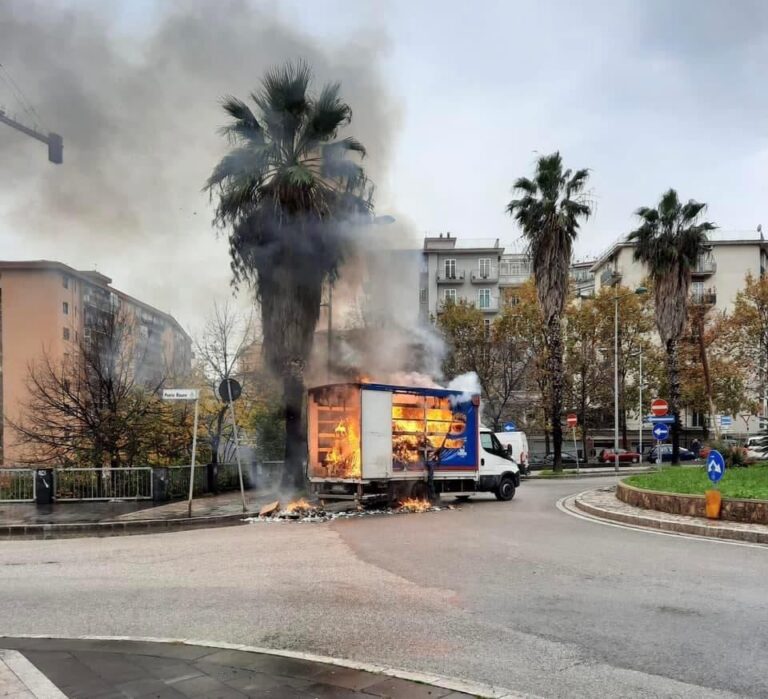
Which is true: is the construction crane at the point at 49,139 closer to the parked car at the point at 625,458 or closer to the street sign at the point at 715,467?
the street sign at the point at 715,467

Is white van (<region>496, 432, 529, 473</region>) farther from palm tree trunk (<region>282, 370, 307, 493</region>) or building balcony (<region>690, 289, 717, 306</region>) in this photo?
building balcony (<region>690, 289, 717, 306</region>)

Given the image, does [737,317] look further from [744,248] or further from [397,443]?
[397,443]

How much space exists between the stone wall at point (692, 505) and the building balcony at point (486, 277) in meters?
47.5

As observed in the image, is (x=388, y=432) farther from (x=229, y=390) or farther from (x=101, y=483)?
(x=101, y=483)

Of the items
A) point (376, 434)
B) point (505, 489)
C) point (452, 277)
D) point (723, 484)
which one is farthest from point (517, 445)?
point (452, 277)

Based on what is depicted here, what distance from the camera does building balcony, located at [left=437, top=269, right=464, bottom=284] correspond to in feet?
200

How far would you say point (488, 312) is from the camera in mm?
59812

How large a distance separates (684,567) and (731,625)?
8.41 ft

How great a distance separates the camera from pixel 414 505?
581 inches

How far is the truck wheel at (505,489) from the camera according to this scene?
17.1 m

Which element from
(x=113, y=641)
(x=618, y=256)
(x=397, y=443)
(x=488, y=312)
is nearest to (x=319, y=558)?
(x=113, y=641)

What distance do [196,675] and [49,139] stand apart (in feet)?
47.2

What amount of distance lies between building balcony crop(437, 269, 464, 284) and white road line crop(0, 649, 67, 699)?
5762cm

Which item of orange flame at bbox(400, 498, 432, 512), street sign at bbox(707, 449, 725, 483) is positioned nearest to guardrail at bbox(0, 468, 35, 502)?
orange flame at bbox(400, 498, 432, 512)
